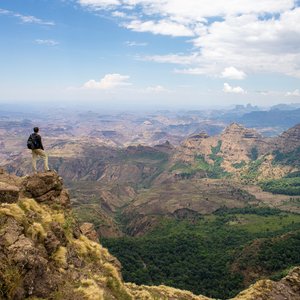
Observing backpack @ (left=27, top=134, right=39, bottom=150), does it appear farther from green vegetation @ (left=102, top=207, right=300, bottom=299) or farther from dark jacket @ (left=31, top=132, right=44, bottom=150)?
green vegetation @ (left=102, top=207, right=300, bottom=299)

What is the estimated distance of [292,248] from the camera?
152000 mm

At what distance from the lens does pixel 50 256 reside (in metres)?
27.3

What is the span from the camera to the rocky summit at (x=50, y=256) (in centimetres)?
2155

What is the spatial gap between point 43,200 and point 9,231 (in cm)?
1193

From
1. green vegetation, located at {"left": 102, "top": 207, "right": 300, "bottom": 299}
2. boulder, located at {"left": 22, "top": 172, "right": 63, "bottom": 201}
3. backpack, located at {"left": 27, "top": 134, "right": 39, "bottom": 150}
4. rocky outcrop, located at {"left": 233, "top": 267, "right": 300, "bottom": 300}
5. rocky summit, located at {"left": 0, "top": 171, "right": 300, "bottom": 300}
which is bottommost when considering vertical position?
green vegetation, located at {"left": 102, "top": 207, "right": 300, "bottom": 299}

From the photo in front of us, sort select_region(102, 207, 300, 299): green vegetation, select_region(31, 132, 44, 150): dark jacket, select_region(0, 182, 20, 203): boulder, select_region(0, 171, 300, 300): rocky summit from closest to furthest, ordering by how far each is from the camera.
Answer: select_region(0, 171, 300, 300): rocky summit < select_region(0, 182, 20, 203): boulder < select_region(31, 132, 44, 150): dark jacket < select_region(102, 207, 300, 299): green vegetation

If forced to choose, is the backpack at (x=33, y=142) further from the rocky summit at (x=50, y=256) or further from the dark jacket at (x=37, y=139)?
the rocky summit at (x=50, y=256)

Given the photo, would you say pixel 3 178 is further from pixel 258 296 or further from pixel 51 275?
pixel 258 296

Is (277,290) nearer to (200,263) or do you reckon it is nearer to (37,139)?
(37,139)

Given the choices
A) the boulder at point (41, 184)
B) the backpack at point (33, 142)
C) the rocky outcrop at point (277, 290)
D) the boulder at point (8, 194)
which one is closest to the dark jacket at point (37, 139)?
the backpack at point (33, 142)

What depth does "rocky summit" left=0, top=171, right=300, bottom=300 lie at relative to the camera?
21.5m

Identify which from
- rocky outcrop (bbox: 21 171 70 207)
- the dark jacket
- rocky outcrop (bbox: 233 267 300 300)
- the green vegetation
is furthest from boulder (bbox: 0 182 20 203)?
the green vegetation

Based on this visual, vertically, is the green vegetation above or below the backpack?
below

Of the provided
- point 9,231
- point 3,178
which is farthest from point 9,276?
point 3,178
